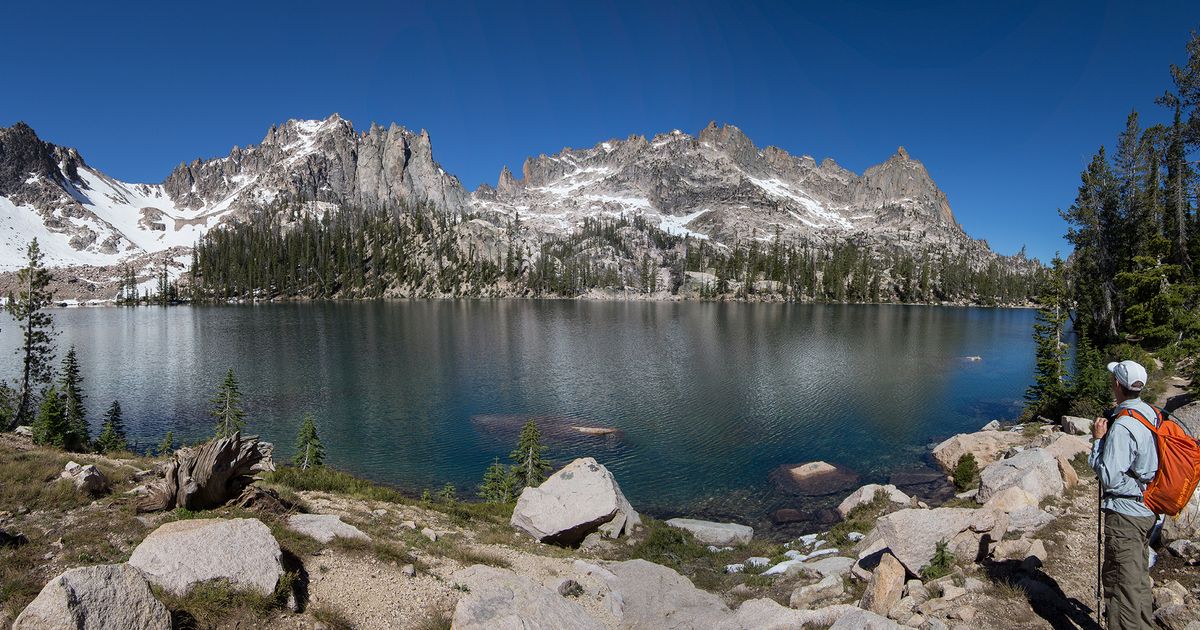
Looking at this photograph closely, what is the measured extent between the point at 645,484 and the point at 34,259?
43.0m

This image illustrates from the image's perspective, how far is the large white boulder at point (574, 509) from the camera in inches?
718

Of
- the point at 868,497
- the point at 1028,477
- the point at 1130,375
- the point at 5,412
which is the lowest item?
the point at 868,497

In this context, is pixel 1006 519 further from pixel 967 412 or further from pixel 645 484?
pixel 967 412

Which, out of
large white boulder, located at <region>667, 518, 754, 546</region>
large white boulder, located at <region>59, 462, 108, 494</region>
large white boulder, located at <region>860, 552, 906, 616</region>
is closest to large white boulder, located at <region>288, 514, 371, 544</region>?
large white boulder, located at <region>59, 462, 108, 494</region>

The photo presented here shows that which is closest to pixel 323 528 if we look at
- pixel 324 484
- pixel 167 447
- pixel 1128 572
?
pixel 324 484

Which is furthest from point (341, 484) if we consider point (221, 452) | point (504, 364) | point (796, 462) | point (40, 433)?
point (504, 364)

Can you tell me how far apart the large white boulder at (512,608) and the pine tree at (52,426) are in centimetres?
2798

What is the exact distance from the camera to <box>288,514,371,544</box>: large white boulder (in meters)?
12.5

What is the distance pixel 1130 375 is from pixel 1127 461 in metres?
1.23

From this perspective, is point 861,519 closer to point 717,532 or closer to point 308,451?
point 717,532

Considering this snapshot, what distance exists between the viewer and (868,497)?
23953 millimetres

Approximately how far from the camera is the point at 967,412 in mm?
45812

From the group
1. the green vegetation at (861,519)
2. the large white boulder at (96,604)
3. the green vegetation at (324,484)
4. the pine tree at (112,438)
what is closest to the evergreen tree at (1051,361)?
the green vegetation at (861,519)

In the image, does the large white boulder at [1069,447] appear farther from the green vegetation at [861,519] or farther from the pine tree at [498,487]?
the pine tree at [498,487]
